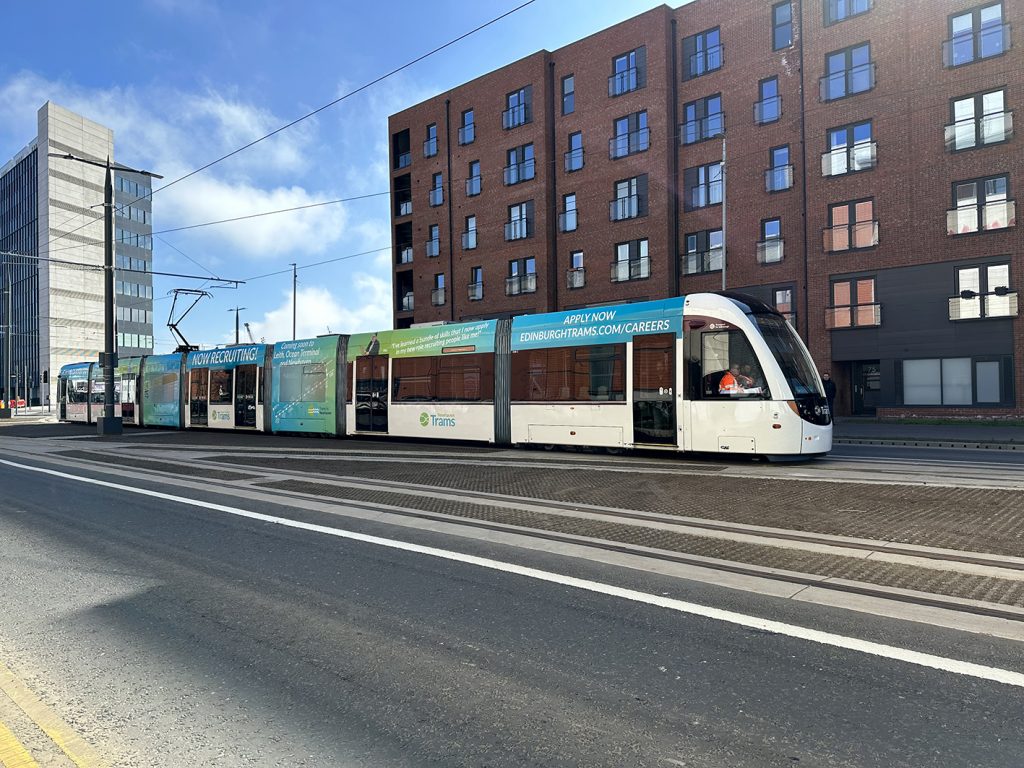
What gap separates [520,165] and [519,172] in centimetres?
36

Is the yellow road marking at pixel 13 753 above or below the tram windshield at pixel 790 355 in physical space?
below

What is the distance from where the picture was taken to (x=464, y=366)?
55.0ft

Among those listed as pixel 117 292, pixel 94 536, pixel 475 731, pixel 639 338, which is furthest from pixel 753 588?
pixel 117 292

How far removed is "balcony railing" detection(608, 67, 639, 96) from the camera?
31.3 metres

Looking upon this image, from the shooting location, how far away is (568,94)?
33.8m

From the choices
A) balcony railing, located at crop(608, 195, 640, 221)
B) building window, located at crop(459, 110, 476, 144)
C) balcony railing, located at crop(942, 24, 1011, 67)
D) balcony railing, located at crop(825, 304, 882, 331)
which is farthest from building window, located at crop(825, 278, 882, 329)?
building window, located at crop(459, 110, 476, 144)

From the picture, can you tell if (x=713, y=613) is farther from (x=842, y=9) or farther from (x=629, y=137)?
(x=629, y=137)

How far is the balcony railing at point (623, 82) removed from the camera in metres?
31.3

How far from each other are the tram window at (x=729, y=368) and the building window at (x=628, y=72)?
22.7 meters

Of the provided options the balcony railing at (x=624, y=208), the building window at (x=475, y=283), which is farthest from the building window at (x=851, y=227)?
the building window at (x=475, y=283)

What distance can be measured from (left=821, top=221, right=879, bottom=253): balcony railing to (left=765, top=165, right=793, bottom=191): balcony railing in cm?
254

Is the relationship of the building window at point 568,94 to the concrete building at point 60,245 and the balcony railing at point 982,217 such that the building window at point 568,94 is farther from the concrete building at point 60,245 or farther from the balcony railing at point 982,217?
the concrete building at point 60,245

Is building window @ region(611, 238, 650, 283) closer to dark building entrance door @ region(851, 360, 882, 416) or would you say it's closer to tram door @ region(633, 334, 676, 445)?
dark building entrance door @ region(851, 360, 882, 416)

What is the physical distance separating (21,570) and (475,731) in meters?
4.92
